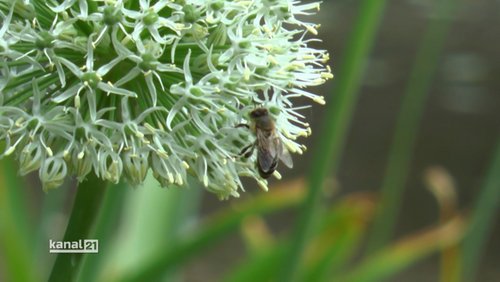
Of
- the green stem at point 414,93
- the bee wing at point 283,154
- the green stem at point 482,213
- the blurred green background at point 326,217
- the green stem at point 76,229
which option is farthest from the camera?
the green stem at point 414,93

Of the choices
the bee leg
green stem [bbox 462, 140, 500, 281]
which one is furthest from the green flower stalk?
green stem [bbox 462, 140, 500, 281]

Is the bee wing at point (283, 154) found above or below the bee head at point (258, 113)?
below

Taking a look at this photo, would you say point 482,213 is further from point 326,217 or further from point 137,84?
point 137,84

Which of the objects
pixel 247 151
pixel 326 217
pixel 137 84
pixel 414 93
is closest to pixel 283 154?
pixel 247 151

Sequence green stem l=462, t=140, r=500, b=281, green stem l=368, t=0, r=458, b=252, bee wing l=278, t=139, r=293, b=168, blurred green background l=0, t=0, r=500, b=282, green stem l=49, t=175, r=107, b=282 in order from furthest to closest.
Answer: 1. green stem l=368, t=0, r=458, b=252
2. green stem l=462, t=140, r=500, b=281
3. blurred green background l=0, t=0, r=500, b=282
4. bee wing l=278, t=139, r=293, b=168
5. green stem l=49, t=175, r=107, b=282

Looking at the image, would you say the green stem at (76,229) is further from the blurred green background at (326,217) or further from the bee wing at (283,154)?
the bee wing at (283,154)

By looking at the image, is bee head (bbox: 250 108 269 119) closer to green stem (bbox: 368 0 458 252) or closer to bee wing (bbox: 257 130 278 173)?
bee wing (bbox: 257 130 278 173)

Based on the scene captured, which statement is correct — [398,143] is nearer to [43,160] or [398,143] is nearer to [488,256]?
[43,160]

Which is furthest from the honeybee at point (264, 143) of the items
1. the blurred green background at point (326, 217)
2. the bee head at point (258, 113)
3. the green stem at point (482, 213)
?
the green stem at point (482, 213)
